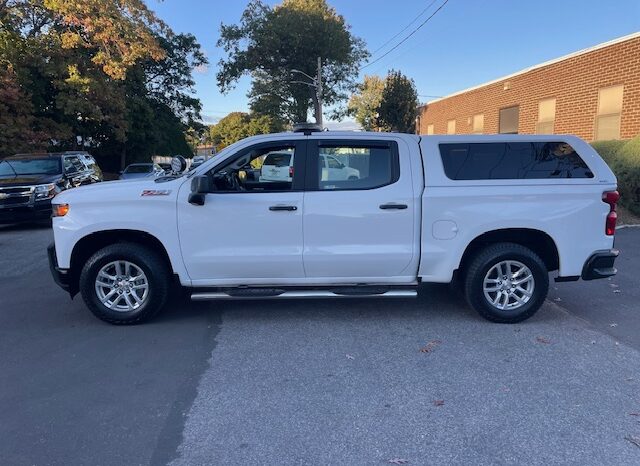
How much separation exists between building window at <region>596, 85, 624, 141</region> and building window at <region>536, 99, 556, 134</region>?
2341mm

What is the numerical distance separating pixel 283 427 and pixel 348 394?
62 cm

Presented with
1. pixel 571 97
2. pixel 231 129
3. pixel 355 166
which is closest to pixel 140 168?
pixel 571 97

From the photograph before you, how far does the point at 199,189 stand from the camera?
488 cm

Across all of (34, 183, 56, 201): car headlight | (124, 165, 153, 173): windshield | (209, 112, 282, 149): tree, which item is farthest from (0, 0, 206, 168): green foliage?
(209, 112, 282, 149): tree

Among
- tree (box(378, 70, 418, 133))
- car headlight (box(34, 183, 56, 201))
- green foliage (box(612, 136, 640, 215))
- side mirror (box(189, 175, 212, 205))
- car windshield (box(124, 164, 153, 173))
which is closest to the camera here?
side mirror (box(189, 175, 212, 205))

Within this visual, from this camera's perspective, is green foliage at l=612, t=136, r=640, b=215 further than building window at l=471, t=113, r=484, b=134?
No

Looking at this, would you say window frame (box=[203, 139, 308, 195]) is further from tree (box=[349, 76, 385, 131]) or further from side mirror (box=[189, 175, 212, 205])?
tree (box=[349, 76, 385, 131])

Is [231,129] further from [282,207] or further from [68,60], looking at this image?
[282,207]

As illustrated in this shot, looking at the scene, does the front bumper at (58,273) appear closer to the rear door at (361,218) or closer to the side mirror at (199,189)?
the side mirror at (199,189)

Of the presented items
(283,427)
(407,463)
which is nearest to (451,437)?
(407,463)

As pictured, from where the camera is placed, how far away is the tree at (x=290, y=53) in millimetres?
42938

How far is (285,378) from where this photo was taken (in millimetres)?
4008

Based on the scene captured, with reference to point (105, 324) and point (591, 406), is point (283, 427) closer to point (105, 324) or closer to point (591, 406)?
point (591, 406)

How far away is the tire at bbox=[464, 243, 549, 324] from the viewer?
16.9ft
